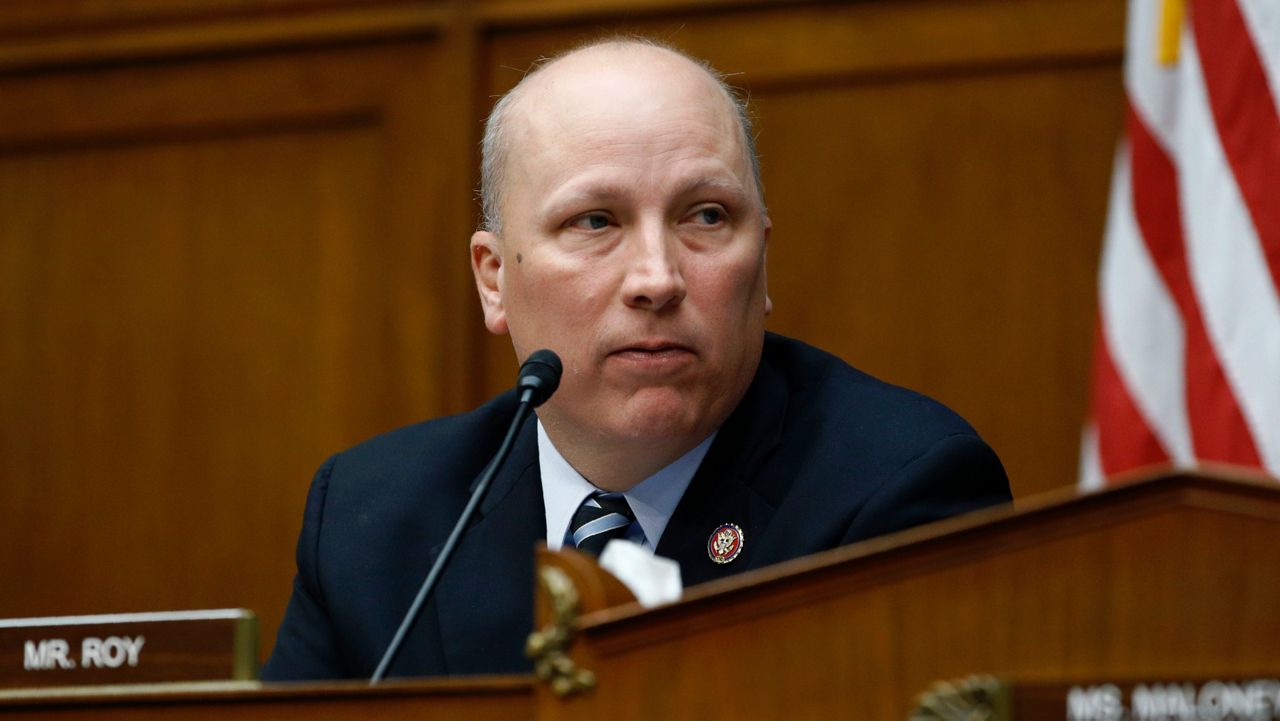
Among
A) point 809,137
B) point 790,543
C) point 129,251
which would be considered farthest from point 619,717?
point 129,251

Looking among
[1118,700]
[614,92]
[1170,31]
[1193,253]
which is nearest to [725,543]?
[614,92]

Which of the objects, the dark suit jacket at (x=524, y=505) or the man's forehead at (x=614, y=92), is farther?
the man's forehead at (x=614, y=92)

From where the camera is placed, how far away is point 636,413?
2100mm

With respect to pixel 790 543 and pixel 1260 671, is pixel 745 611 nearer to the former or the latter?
pixel 1260 671

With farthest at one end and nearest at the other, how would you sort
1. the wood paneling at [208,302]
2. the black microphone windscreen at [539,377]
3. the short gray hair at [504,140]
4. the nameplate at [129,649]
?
the wood paneling at [208,302] < the short gray hair at [504,140] < the black microphone windscreen at [539,377] < the nameplate at [129,649]

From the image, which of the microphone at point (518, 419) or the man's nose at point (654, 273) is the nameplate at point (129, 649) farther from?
the man's nose at point (654, 273)

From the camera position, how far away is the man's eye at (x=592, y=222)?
6.95 ft

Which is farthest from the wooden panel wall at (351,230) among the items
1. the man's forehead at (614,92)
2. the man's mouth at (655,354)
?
the man's mouth at (655,354)

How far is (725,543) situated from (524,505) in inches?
15.9

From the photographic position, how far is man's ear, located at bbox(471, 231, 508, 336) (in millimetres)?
2404

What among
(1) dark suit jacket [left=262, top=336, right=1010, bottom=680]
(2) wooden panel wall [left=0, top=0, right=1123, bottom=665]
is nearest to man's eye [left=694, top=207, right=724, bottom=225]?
(1) dark suit jacket [left=262, top=336, right=1010, bottom=680]

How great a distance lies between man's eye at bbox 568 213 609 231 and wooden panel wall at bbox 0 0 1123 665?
1.53m

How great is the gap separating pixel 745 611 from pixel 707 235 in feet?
3.36

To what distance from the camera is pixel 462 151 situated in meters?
3.82
